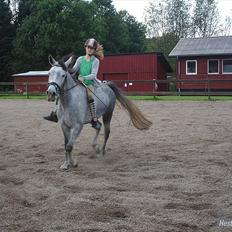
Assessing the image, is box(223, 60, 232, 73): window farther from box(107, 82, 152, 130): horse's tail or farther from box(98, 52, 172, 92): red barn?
box(107, 82, 152, 130): horse's tail

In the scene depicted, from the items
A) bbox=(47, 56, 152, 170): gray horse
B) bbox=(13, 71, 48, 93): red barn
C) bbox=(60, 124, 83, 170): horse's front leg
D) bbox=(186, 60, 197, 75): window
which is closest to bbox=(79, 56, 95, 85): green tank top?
bbox=(47, 56, 152, 170): gray horse

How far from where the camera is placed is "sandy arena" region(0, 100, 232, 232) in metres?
4.34

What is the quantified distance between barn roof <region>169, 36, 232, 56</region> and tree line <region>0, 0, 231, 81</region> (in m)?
15.4

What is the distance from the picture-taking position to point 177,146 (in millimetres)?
9086

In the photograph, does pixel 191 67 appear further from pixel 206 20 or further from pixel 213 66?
pixel 206 20

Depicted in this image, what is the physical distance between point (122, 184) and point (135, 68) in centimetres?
3200

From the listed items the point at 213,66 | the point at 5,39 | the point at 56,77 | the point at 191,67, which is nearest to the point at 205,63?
the point at 213,66

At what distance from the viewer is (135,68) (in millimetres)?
37500

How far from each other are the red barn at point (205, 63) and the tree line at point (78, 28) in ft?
53.5

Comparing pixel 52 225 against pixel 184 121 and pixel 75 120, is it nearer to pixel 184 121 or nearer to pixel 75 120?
pixel 75 120

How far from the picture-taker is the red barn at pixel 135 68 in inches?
1453

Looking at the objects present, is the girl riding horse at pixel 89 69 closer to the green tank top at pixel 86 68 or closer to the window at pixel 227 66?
the green tank top at pixel 86 68

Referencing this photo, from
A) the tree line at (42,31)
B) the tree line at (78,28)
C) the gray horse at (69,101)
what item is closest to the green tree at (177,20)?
the tree line at (78,28)

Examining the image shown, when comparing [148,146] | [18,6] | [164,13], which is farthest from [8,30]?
[148,146]
